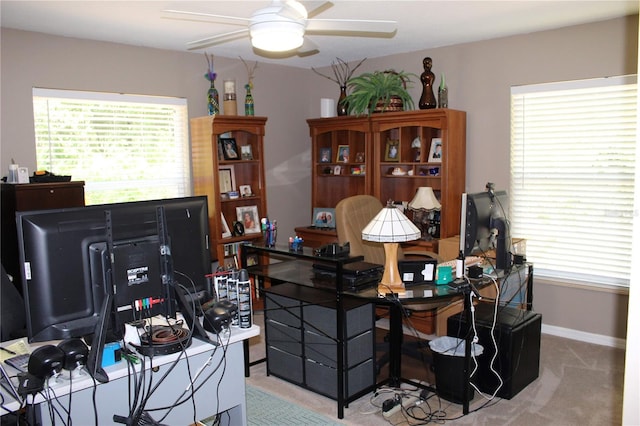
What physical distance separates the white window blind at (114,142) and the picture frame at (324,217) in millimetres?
1315

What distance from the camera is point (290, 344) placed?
3.41 meters

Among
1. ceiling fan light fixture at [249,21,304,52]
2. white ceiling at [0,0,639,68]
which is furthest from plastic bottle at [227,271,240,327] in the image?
white ceiling at [0,0,639,68]

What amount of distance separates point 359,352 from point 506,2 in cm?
239

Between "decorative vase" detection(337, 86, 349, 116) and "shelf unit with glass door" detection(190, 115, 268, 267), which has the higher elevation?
"decorative vase" detection(337, 86, 349, 116)

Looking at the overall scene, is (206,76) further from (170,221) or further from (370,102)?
(170,221)

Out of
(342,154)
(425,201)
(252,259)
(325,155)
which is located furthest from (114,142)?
(425,201)

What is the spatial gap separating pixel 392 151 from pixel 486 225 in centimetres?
188

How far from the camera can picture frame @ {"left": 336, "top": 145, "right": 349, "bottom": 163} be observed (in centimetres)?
538

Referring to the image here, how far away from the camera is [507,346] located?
10.4ft

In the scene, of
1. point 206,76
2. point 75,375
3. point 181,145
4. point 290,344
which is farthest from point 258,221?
point 75,375

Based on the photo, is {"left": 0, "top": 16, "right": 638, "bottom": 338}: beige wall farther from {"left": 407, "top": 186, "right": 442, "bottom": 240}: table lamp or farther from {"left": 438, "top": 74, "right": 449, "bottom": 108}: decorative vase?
{"left": 407, "top": 186, "right": 442, "bottom": 240}: table lamp

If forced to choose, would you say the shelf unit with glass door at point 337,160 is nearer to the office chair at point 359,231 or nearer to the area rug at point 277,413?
the office chair at point 359,231

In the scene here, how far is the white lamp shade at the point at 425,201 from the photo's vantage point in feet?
14.9

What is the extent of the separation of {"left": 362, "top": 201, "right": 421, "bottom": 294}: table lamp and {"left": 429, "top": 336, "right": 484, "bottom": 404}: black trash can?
1.82 ft
